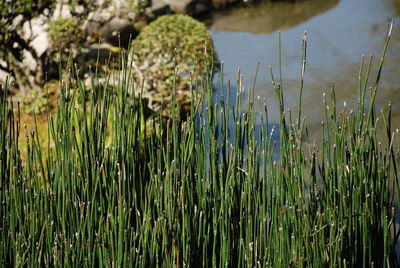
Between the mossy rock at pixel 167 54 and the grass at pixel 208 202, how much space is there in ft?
7.45

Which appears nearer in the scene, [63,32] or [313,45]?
[63,32]

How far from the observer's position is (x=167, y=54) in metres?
4.87

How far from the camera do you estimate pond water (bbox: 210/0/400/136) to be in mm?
5520

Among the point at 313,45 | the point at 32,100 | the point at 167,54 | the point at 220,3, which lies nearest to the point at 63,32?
the point at 32,100

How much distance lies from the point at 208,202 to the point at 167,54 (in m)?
2.70

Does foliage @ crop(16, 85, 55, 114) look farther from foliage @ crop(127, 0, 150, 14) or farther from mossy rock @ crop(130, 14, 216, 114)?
foliage @ crop(127, 0, 150, 14)

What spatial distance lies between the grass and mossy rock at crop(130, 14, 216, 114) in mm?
2270

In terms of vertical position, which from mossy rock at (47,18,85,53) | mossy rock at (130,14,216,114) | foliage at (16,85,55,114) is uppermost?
mossy rock at (47,18,85,53)

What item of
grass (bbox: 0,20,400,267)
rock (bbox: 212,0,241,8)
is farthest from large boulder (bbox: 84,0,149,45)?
grass (bbox: 0,20,400,267)

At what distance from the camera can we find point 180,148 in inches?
93.3

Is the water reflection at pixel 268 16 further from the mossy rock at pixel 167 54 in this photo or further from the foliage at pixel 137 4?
the foliage at pixel 137 4

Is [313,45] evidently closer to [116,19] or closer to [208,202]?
[116,19]

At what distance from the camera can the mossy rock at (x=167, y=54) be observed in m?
4.68

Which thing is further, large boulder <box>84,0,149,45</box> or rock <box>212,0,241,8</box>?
rock <box>212,0,241,8</box>
